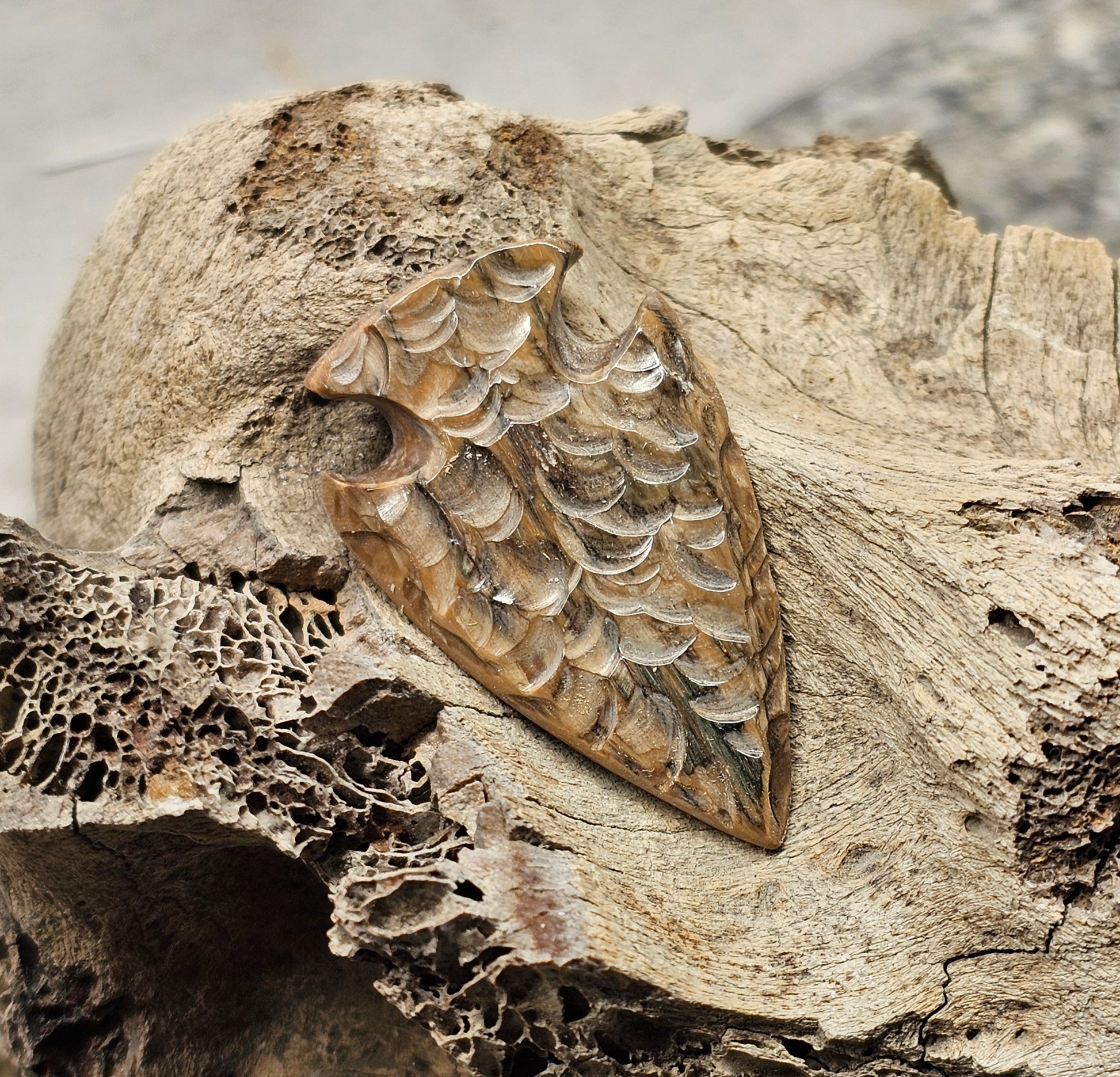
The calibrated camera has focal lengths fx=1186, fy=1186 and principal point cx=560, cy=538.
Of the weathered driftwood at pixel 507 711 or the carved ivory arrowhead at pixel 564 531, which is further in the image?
the carved ivory arrowhead at pixel 564 531

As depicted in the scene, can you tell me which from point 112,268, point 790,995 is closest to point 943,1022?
point 790,995

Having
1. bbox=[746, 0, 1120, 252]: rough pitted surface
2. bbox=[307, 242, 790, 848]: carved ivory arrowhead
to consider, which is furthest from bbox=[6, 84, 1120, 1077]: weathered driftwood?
bbox=[746, 0, 1120, 252]: rough pitted surface

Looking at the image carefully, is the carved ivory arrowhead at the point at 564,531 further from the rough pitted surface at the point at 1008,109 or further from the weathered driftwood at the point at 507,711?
the rough pitted surface at the point at 1008,109

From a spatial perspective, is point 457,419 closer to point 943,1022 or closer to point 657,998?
point 657,998

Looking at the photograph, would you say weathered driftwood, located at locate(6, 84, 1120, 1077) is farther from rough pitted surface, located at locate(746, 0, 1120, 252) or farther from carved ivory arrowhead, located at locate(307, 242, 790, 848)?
rough pitted surface, located at locate(746, 0, 1120, 252)

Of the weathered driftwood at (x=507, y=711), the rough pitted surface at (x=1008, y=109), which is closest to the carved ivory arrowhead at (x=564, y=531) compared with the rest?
the weathered driftwood at (x=507, y=711)

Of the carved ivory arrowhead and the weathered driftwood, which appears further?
the carved ivory arrowhead
